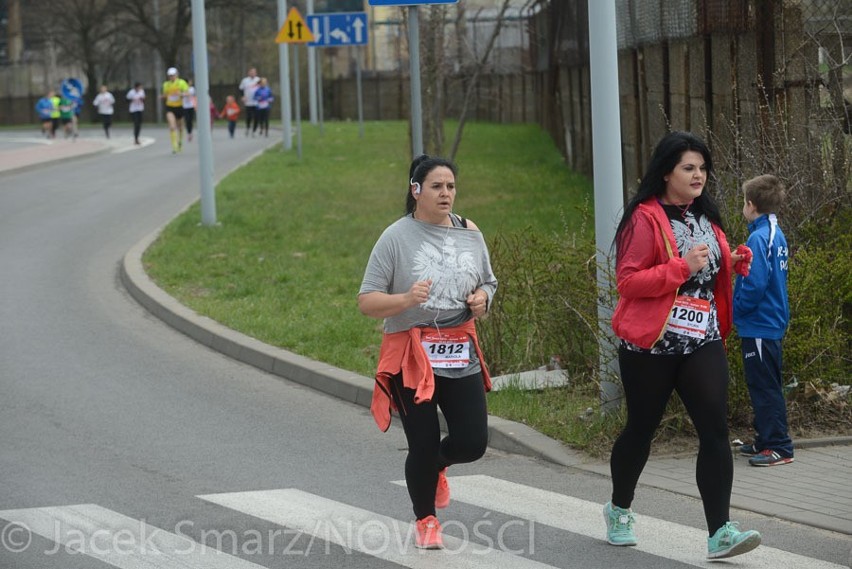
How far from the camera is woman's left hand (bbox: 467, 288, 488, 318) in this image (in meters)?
6.08

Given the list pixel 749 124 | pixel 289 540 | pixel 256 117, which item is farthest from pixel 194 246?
pixel 256 117

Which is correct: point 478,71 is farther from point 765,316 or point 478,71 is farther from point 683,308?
point 683,308

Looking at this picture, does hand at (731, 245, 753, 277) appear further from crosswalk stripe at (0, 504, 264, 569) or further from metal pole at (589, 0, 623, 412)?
crosswalk stripe at (0, 504, 264, 569)

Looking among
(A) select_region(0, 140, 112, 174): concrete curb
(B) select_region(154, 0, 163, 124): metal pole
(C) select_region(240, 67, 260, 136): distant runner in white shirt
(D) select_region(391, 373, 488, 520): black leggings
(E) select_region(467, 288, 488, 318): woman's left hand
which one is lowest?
(D) select_region(391, 373, 488, 520): black leggings

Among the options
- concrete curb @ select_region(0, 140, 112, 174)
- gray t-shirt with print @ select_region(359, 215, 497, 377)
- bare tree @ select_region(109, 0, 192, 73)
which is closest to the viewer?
gray t-shirt with print @ select_region(359, 215, 497, 377)

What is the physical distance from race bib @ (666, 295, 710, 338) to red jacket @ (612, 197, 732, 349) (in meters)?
0.04

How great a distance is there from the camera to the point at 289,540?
642cm

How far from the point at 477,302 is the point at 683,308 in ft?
2.82

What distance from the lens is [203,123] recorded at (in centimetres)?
1889

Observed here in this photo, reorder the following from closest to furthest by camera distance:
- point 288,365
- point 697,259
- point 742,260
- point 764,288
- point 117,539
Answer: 1. point 697,259
2. point 742,260
3. point 117,539
4. point 764,288
5. point 288,365

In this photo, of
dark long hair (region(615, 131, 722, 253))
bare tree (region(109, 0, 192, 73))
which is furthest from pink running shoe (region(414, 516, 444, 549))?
bare tree (region(109, 0, 192, 73))

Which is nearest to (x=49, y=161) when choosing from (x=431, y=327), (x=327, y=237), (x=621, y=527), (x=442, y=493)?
(x=327, y=237)

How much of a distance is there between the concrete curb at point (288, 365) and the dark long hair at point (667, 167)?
7.18 feet

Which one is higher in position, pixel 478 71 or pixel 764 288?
pixel 478 71
